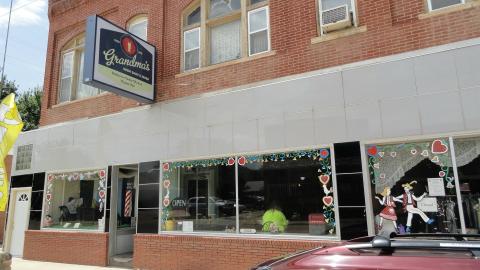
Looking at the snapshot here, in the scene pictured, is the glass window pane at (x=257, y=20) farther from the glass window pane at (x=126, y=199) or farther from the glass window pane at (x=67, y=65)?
the glass window pane at (x=67, y=65)

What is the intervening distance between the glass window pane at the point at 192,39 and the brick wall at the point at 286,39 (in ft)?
0.78

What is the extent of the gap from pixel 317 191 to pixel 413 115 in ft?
8.24

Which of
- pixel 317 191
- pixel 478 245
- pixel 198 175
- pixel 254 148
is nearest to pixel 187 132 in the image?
pixel 198 175

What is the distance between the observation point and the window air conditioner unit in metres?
9.20

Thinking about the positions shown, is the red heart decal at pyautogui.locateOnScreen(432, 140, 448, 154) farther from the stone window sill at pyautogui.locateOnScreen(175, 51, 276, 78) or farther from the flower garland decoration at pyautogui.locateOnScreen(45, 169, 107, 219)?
the flower garland decoration at pyautogui.locateOnScreen(45, 169, 107, 219)

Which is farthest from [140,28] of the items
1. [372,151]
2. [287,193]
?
[372,151]

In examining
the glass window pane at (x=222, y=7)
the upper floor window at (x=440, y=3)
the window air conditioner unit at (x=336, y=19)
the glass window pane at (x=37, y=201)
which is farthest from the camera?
the glass window pane at (x=37, y=201)

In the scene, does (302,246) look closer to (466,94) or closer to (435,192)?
(435,192)

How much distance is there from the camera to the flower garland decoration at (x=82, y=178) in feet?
41.8

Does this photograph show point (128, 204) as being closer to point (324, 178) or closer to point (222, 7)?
point (222, 7)

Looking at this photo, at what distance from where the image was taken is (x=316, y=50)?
9.60 m

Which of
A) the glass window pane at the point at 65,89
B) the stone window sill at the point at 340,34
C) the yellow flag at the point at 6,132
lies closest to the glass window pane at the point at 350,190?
the stone window sill at the point at 340,34

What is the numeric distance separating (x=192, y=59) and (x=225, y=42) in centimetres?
114

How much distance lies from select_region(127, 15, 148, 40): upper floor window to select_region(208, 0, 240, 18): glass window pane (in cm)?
244
